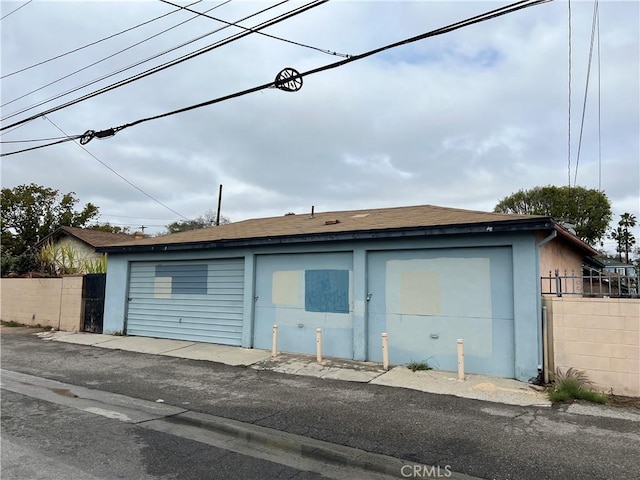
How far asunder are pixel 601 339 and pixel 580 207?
33727mm

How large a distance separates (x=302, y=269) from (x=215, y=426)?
211 inches

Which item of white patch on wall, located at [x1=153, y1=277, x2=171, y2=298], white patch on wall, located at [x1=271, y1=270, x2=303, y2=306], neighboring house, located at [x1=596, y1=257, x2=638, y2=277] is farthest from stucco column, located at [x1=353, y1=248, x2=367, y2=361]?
white patch on wall, located at [x1=153, y1=277, x2=171, y2=298]

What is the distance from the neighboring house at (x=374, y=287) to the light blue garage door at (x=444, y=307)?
0.02 meters

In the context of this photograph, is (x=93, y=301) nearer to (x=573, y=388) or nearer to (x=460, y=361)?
(x=460, y=361)

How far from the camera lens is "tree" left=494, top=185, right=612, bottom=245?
115 ft

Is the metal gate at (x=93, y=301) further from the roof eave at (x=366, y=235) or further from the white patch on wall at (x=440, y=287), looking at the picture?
the white patch on wall at (x=440, y=287)

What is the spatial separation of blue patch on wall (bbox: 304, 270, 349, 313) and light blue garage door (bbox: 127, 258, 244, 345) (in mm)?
2148

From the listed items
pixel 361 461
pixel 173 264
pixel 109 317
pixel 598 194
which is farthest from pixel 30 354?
pixel 598 194

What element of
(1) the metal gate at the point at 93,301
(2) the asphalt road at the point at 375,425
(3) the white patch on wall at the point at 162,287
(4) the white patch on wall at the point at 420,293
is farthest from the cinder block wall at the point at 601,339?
(1) the metal gate at the point at 93,301

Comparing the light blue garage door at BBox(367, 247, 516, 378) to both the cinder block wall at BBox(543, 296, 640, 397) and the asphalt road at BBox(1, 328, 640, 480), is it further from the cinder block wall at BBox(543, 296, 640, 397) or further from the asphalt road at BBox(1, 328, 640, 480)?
the asphalt road at BBox(1, 328, 640, 480)

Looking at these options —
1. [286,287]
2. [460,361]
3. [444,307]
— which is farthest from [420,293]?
[286,287]

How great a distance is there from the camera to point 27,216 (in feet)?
112

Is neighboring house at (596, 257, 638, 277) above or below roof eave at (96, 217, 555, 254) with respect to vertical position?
below

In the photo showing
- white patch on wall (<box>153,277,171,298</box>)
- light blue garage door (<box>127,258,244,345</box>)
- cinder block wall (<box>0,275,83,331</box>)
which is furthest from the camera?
cinder block wall (<box>0,275,83,331</box>)
